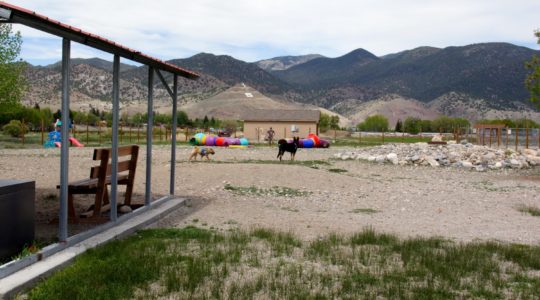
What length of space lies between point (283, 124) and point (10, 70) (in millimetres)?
26966

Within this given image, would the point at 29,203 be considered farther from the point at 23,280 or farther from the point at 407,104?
the point at 407,104

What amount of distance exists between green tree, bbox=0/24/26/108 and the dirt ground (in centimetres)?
1505

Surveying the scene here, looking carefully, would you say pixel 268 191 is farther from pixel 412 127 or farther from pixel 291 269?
pixel 412 127

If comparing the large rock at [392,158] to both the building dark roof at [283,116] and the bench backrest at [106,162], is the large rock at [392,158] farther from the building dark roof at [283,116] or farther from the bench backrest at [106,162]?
the building dark roof at [283,116]

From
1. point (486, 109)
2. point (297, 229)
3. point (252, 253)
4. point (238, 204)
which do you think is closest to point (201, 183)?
point (238, 204)

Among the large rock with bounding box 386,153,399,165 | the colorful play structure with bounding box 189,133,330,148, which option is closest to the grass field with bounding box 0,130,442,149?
the colorful play structure with bounding box 189,133,330,148

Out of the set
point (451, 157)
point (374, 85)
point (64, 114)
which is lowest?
point (451, 157)

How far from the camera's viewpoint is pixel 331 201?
40.8 feet

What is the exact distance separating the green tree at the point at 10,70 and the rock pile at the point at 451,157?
19.3 metres

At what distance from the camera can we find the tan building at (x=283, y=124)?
53.8 m

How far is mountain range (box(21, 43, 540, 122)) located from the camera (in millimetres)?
116188

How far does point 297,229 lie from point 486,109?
12607cm

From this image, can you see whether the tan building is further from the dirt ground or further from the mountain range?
the mountain range

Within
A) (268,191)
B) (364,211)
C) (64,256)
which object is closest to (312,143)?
(268,191)
